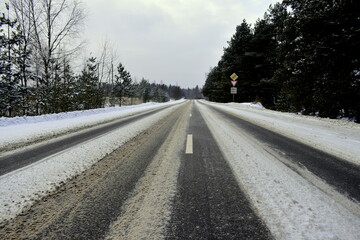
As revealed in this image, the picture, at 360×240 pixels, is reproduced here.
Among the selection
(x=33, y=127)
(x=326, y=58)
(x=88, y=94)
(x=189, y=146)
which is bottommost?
(x=33, y=127)

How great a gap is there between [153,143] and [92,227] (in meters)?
3.02

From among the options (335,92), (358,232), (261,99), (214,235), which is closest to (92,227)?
(214,235)

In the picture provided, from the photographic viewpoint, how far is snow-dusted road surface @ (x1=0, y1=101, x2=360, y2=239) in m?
1.52

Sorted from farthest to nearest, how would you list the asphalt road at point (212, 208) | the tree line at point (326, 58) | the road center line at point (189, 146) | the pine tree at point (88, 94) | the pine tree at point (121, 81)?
the pine tree at point (121, 81), the pine tree at point (88, 94), the tree line at point (326, 58), the road center line at point (189, 146), the asphalt road at point (212, 208)

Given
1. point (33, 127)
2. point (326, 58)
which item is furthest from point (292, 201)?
point (326, 58)

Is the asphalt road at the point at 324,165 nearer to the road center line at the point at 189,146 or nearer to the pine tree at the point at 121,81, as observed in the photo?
the road center line at the point at 189,146

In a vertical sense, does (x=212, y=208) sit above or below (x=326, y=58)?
below

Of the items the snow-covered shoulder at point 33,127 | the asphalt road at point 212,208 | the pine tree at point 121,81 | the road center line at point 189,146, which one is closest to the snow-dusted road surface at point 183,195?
the asphalt road at point 212,208

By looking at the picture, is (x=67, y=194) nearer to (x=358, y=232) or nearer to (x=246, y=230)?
(x=246, y=230)

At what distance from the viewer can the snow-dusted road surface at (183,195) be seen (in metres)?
1.52

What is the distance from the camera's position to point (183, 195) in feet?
6.87

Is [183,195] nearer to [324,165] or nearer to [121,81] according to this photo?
[324,165]

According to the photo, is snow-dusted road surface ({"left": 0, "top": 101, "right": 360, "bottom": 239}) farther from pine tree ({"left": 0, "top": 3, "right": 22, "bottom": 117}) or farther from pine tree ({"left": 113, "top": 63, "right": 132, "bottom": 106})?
pine tree ({"left": 113, "top": 63, "right": 132, "bottom": 106})

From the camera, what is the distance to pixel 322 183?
7.82 feet
